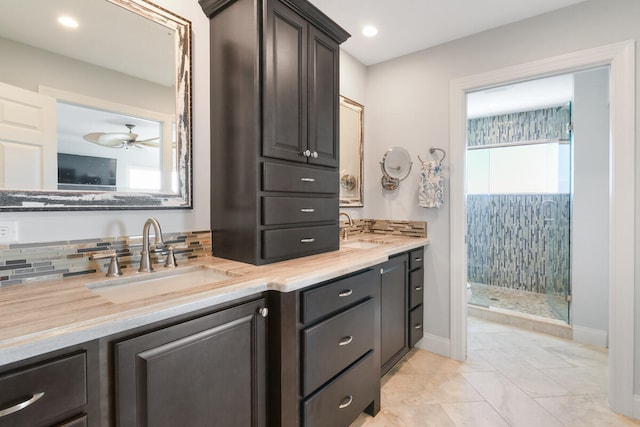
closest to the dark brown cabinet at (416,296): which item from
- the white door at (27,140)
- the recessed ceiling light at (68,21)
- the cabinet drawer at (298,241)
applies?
the cabinet drawer at (298,241)

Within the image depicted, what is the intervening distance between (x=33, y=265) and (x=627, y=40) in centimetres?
322

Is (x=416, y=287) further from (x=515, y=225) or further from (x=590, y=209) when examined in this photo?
(x=515, y=225)

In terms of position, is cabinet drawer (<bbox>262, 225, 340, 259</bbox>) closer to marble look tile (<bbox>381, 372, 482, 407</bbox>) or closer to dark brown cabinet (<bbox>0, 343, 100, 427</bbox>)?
dark brown cabinet (<bbox>0, 343, 100, 427</bbox>)

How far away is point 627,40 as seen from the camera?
178 cm

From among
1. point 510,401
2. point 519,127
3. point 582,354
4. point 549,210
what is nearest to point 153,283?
point 510,401

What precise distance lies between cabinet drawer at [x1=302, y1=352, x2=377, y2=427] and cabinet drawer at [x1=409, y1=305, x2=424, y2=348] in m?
0.75

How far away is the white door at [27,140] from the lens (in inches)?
42.6

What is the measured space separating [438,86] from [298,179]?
163 cm

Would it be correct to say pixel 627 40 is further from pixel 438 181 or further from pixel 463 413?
pixel 463 413

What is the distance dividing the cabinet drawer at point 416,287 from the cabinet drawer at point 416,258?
0.14 ft

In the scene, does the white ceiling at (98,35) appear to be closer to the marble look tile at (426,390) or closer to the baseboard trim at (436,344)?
the marble look tile at (426,390)

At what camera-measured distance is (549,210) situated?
144 inches

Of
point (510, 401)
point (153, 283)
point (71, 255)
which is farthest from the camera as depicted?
point (510, 401)

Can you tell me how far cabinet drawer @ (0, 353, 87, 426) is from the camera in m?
0.65
